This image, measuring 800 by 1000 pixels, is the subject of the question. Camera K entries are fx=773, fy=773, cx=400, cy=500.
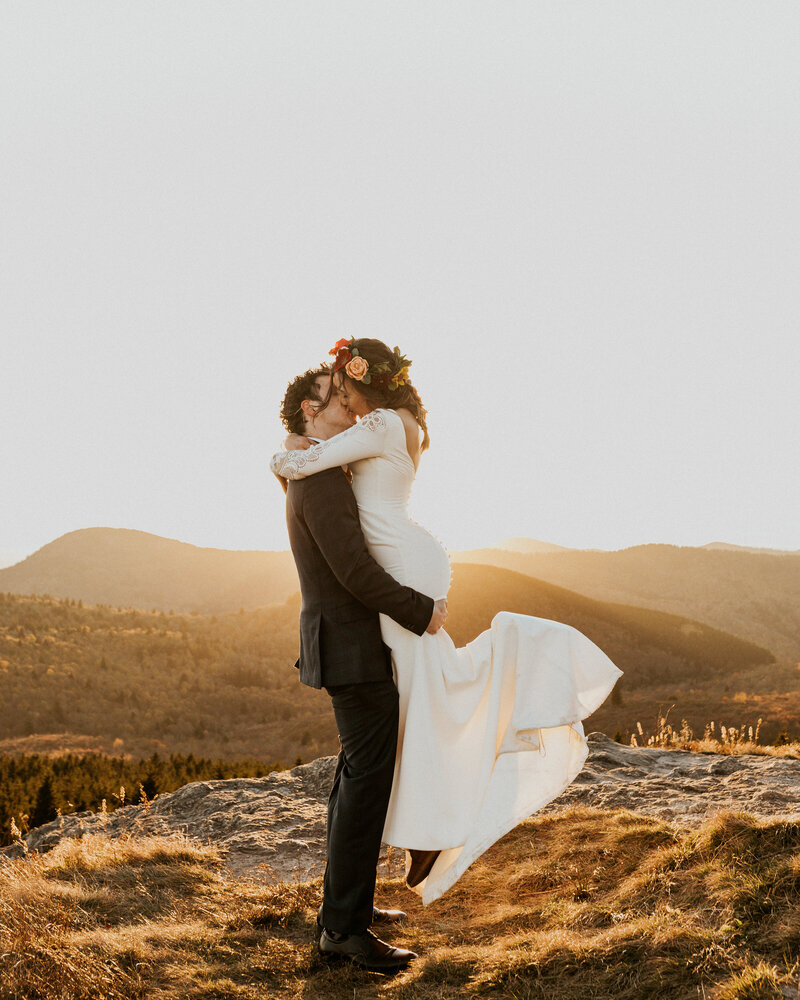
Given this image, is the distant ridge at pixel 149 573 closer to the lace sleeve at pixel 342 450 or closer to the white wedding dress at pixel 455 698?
the white wedding dress at pixel 455 698

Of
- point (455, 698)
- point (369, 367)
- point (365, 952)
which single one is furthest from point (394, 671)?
point (369, 367)

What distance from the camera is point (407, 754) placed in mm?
3863

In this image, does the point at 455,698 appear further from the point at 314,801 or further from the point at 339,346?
the point at 314,801

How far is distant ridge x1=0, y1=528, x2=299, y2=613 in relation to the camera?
3319 inches

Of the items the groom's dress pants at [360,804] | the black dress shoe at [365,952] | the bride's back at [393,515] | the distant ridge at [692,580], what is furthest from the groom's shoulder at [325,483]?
the distant ridge at [692,580]

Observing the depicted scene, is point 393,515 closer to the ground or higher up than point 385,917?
higher up

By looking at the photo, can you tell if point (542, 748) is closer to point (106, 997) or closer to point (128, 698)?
point (106, 997)

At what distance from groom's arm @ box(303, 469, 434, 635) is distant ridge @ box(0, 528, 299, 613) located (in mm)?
78871

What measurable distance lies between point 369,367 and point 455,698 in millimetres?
1746

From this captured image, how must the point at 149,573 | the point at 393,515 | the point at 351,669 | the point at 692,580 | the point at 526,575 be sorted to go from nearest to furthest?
the point at 351,669 < the point at 393,515 < the point at 526,575 < the point at 692,580 < the point at 149,573

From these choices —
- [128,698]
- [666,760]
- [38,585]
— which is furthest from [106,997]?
[38,585]

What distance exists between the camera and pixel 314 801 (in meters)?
7.40

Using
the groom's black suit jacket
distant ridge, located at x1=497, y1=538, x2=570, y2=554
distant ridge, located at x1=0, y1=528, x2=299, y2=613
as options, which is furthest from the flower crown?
distant ridge, located at x1=497, y1=538, x2=570, y2=554

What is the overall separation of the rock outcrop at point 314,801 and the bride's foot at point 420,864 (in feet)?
4.43
